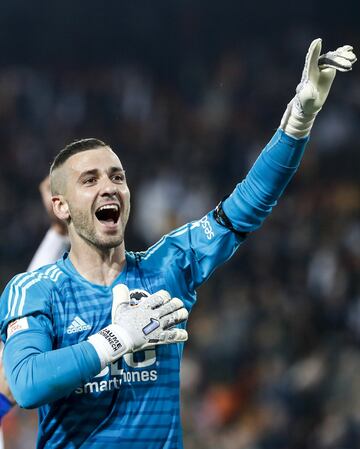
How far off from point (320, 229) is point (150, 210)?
1.58 metres

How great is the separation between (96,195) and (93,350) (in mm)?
595

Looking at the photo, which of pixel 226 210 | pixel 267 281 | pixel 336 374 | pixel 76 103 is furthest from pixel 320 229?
pixel 226 210

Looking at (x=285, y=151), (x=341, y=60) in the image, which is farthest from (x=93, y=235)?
(x=341, y=60)

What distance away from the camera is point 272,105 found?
8336mm

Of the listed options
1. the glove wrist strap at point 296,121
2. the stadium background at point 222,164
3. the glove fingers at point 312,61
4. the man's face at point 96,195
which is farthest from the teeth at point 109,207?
the stadium background at point 222,164

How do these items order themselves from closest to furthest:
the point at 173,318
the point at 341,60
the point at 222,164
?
the point at 173,318 < the point at 341,60 < the point at 222,164

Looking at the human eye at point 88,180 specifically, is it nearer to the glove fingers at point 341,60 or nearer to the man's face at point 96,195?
the man's face at point 96,195

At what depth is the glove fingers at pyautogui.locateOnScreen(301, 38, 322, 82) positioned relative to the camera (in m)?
2.88

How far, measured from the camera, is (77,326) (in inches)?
109

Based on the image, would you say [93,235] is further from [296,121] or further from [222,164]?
[222,164]

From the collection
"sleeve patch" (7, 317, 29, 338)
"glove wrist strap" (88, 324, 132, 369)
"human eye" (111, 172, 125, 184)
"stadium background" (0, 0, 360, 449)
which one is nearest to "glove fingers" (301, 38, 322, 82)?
"human eye" (111, 172, 125, 184)

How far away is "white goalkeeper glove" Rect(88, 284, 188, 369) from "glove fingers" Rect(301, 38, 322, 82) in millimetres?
875

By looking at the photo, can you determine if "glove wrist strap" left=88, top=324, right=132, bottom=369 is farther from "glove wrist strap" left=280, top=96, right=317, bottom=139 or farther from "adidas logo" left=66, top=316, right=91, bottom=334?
"glove wrist strap" left=280, top=96, right=317, bottom=139

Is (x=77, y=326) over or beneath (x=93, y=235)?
beneath
